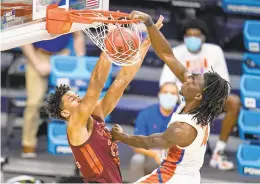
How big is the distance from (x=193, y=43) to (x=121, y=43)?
8.77 ft

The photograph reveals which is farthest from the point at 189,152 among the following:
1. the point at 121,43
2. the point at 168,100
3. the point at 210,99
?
the point at 168,100

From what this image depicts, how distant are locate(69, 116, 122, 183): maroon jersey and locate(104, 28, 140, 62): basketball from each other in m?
0.51

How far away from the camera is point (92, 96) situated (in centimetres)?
594

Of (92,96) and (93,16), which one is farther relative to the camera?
(93,16)

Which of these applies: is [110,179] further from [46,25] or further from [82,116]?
[46,25]

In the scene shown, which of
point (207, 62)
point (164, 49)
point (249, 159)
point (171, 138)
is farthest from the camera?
point (207, 62)

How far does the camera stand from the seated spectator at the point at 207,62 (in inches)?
341

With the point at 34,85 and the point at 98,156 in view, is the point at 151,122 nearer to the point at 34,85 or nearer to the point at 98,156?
the point at 34,85

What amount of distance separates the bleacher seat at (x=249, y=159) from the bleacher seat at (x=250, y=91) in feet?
1.40

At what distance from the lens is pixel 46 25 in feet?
19.5

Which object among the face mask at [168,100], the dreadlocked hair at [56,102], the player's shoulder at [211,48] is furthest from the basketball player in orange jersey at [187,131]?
the player's shoulder at [211,48]

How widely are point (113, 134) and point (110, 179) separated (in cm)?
33

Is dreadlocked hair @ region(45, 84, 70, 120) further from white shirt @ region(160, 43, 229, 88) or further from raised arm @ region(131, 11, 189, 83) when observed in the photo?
white shirt @ region(160, 43, 229, 88)

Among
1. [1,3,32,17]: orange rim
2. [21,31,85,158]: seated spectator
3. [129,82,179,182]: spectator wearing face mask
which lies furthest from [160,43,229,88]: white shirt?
[1,3,32,17]: orange rim
